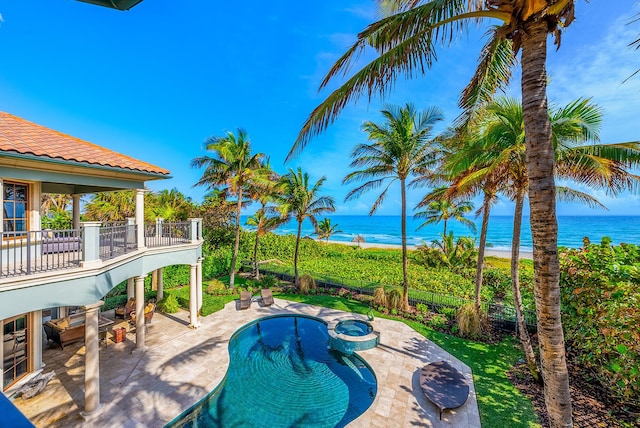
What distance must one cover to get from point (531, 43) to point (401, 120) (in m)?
8.99

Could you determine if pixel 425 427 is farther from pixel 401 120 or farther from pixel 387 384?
pixel 401 120

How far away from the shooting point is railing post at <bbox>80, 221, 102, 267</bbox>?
21.5 ft

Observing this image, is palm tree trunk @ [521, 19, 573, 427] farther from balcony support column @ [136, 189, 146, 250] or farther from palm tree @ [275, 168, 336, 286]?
palm tree @ [275, 168, 336, 286]

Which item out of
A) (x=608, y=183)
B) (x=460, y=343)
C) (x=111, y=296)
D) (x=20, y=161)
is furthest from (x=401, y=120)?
(x=111, y=296)

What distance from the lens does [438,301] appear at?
45.2ft

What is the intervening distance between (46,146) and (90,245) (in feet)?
9.82

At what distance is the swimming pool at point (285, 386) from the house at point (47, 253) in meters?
3.15

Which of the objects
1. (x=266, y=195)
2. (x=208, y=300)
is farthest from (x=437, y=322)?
(x=266, y=195)

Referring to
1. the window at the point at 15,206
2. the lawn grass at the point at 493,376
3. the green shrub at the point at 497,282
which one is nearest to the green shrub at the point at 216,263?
the window at the point at 15,206

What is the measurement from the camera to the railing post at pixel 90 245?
258 inches

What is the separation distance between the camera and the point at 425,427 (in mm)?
6340

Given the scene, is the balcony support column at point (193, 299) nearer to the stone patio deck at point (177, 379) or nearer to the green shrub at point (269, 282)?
the stone patio deck at point (177, 379)

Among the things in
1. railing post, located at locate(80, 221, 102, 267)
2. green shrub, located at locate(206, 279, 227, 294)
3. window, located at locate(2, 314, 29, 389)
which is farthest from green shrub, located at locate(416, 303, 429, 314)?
window, located at locate(2, 314, 29, 389)

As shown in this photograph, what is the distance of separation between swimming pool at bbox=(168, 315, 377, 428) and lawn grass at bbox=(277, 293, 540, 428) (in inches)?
120
